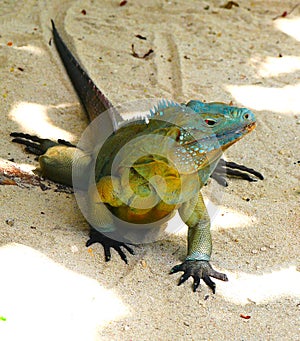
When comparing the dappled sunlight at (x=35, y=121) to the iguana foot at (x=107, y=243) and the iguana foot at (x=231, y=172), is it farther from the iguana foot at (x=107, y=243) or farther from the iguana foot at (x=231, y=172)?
the iguana foot at (x=107, y=243)

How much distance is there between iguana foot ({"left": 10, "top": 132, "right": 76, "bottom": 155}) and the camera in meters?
5.24

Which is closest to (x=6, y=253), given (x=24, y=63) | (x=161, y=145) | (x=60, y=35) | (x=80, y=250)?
(x=80, y=250)

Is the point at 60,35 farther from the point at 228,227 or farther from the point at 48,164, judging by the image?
the point at 228,227

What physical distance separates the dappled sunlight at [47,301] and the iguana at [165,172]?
46 cm

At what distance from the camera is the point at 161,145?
3855 millimetres

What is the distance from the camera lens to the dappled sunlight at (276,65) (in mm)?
7129

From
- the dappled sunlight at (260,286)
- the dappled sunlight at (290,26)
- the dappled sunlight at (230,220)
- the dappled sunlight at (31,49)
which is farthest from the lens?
the dappled sunlight at (290,26)

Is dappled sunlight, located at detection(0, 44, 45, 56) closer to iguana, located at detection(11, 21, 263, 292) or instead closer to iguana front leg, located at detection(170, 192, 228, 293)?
iguana, located at detection(11, 21, 263, 292)

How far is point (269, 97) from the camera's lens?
6613 mm

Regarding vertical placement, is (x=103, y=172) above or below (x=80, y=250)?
above

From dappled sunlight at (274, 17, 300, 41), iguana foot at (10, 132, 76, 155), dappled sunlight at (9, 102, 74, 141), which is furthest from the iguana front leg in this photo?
dappled sunlight at (274, 17, 300, 41)

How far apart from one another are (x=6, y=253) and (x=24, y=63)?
11.4 ft

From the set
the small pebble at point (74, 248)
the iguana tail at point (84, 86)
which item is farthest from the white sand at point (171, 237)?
the iguana tail at point (84, 86)

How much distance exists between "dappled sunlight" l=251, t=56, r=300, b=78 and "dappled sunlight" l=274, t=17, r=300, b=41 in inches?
28.3
